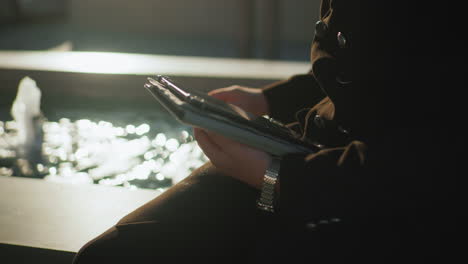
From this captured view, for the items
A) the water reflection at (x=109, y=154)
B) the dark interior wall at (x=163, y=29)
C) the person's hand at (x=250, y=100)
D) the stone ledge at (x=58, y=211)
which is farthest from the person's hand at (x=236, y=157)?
the dark interior wall at (x=163, y=29)

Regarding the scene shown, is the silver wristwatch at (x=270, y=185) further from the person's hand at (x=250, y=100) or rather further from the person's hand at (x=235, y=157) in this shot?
the person's hand at (x=250, y=100)

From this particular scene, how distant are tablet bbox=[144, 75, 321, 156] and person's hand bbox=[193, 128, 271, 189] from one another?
29 mm

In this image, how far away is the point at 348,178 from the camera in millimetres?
1114

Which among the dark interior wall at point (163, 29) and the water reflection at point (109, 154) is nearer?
the water reflection at point (109, 154)

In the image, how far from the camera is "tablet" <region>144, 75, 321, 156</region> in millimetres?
1124

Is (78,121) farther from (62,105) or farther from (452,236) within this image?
(452,236)

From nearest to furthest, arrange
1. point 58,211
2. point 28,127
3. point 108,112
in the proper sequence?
point 58,211 → point 28,127 → point 108,112

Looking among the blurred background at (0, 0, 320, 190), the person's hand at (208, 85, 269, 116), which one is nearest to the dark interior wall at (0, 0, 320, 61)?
the blurred background at (0, 0, 320, 190)

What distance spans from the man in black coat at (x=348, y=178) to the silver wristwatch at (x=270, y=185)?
0.01 meters

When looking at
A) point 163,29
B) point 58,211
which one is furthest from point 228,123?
point 163,29

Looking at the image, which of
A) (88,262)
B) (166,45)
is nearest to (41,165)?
(88,262)

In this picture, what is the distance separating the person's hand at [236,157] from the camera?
1221 mm

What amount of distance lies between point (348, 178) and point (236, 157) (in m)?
0.25

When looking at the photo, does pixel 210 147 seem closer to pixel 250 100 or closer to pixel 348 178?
pixel 348 178
